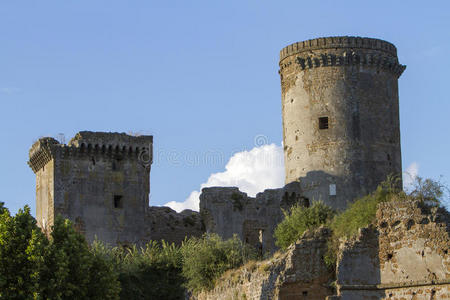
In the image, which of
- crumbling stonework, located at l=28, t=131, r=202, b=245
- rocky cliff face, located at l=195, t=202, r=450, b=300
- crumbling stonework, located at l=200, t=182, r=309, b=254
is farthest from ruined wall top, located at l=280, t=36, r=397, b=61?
rocky cliff face, located at l=195, t=202, r=450, b=300

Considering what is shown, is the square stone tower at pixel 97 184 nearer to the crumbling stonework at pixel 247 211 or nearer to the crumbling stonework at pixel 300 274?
the crumbling stonework at pixel 247 211

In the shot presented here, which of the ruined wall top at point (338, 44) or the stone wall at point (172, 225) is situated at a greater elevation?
the ruined wall top at point (338, 44)

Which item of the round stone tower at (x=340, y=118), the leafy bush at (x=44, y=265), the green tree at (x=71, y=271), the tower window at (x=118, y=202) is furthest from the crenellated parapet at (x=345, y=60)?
the leafy bush at (x=44, y=265)

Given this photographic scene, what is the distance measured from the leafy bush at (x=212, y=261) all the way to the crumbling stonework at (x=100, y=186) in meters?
10.7

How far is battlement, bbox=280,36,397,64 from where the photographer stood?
39.9 m

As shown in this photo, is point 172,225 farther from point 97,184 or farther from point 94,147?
point 94,147

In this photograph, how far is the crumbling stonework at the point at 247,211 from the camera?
1542 inches

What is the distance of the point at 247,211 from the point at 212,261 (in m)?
13.2

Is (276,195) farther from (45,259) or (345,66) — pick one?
(45,259)

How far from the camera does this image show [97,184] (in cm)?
3825

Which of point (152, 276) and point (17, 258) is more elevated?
point (17, 258)

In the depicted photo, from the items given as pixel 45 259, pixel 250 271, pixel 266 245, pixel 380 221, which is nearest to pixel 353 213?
pixel 380 221

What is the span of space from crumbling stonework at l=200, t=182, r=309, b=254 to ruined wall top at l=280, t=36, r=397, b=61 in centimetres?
533

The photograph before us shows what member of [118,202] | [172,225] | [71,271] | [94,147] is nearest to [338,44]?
[172,225]
